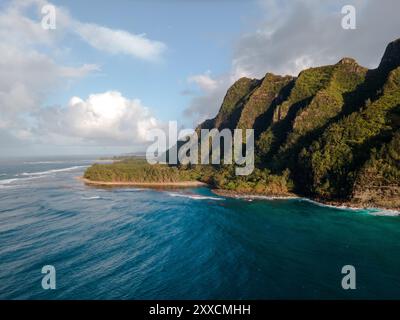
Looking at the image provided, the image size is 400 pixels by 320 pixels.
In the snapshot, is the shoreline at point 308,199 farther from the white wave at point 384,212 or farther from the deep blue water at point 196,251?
the deep blue water at point 196,251

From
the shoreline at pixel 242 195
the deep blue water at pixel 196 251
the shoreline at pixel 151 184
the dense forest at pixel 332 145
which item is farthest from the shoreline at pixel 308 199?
the shoreline at pixel 151 184

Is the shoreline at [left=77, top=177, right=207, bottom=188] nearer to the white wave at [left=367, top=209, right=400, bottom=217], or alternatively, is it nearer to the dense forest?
the dense forest

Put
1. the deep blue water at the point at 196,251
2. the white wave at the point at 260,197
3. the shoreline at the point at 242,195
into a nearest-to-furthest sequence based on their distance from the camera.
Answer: the deep blue water at the point at 196,251 → the shoreline at the point at 242,195 → the white wave at the point at 260,197

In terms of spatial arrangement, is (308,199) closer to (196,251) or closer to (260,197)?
(260,197)

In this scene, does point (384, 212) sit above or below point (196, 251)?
above

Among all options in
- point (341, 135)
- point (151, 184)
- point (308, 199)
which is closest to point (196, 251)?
point (308, 199)

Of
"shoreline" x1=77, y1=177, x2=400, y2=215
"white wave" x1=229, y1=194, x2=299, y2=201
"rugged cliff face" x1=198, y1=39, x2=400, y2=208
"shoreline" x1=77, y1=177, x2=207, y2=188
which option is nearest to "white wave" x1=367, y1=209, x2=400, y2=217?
"shoreline" x1=77, y1=177, x2=400, y2=215
